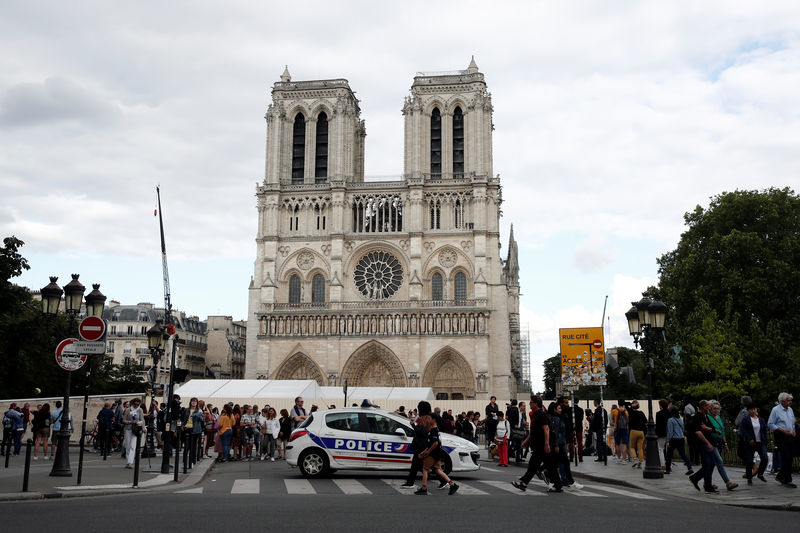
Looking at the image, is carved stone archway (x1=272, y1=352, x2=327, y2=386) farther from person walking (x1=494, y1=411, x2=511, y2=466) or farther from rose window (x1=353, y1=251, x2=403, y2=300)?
person walking (x1=494, y1=411, x2=511, y2=466)

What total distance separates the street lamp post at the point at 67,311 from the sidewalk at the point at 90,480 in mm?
264

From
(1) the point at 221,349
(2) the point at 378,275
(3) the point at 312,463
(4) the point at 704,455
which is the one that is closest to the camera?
(4) the point at 704,455

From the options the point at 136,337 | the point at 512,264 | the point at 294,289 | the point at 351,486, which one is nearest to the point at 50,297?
the point at 351,486

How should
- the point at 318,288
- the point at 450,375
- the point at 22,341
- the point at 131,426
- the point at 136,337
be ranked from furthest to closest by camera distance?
the point at 136,337
the point at 318,288
the point at 450,375
the point at 22,341
the point at 131,426

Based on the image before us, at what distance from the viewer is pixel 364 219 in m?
53.3

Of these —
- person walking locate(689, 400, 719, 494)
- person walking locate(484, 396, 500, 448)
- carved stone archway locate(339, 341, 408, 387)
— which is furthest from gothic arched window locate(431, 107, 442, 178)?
person walking locate(689, 400, 719, 494)

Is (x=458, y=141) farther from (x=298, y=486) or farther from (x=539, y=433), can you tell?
(x=298, y=486)

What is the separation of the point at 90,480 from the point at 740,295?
30.4m

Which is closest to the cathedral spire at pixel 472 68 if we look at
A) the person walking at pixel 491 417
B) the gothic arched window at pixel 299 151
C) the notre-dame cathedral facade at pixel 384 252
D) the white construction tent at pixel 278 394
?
the notre-dame cathedral facade at pixel 384 252

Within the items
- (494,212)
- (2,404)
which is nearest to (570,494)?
A: (2,404)

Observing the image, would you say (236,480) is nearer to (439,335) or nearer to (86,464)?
(86,464)

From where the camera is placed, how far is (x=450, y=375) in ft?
165

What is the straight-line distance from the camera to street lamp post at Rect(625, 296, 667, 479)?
1440 cm

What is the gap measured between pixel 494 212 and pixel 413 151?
7.19 meters
